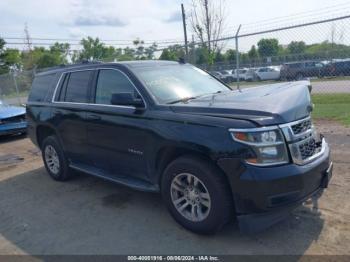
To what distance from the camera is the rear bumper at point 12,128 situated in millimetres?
9750

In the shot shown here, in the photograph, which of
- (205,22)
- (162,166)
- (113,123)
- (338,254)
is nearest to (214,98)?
(162,166)

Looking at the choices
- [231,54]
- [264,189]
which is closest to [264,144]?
[264,189]

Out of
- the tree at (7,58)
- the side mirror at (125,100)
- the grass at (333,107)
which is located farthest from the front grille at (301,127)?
the tree at (7,58)

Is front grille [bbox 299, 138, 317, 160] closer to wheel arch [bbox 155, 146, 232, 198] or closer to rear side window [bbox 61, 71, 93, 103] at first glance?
wheel arch [bbox 155, 146, 232, 198]

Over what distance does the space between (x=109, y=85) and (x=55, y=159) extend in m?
1.98

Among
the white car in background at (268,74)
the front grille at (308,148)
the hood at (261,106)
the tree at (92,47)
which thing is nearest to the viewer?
the hood at (261,106)

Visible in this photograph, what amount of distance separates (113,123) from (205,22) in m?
15.1

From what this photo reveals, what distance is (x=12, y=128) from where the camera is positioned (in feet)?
32.4

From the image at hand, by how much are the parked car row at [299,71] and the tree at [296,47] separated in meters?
0.42

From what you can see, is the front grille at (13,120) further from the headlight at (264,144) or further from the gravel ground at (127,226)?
the headlight at (264,144)

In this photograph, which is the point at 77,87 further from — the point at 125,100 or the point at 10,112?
the point at 10,112

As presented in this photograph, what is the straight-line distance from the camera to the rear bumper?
975 centimetres

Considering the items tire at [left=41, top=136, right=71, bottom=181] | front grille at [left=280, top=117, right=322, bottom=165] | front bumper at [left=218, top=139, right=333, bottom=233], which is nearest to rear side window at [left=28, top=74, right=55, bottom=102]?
tire at [left=41, top=136, right=71, bottom=181]

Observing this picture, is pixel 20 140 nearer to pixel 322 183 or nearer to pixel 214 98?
pixel 214 98
